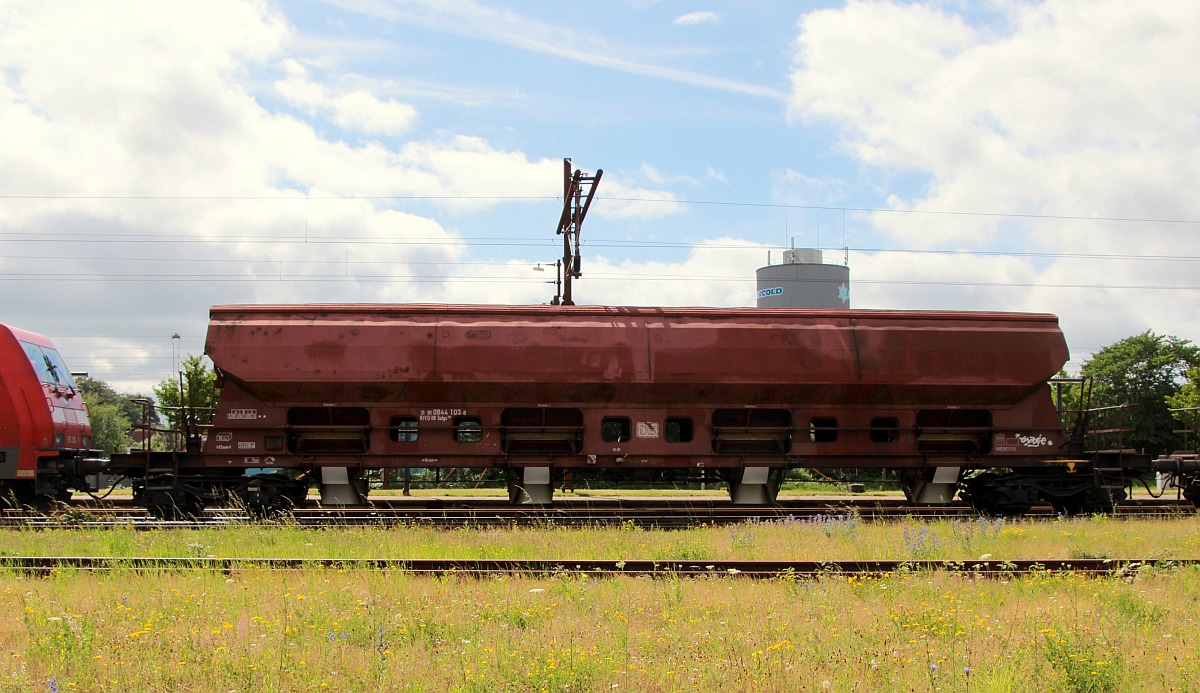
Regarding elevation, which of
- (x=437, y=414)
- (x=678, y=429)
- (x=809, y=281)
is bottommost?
(x=678, y=429)

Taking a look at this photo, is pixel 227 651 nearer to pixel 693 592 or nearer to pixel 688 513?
pixel 693 592

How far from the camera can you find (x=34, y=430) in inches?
553

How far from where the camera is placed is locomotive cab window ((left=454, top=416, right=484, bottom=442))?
14.6 m

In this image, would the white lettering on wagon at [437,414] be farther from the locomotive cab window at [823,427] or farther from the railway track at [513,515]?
the locomotive cab window at [823,427]

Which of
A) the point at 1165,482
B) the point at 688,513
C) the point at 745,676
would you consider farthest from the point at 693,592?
the point at 1165,482

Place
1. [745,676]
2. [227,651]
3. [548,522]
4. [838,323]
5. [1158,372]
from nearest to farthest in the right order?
[745,676] < [227,651] < [548,522] < [838,323] < [1158,372]

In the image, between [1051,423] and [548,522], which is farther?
[1051,423]

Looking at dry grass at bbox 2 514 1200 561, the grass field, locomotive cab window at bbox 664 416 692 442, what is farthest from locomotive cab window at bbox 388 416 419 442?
the grass field

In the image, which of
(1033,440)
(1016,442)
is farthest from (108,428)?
(1033,440)

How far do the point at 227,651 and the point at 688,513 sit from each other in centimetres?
1001

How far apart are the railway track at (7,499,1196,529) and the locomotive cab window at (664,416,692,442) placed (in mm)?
1276

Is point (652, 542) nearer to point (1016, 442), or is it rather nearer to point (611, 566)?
point (611, 566)

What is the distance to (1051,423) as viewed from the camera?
51.2 ft

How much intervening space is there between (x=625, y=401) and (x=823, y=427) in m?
3.38
